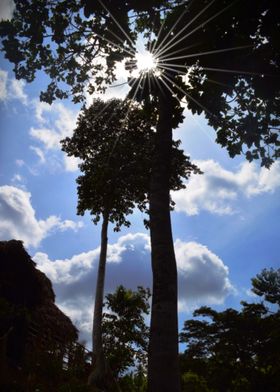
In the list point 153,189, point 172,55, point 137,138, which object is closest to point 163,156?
point 153,189

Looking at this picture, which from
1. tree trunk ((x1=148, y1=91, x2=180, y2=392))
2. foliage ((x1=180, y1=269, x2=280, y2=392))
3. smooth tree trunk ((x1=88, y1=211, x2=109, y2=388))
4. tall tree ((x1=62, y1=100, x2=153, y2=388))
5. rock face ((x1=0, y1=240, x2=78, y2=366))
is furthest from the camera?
foliage ((x1=180, y1=269, x2=280, y2=392))

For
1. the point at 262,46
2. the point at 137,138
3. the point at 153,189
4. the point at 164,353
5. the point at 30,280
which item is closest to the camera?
the point at 164,353

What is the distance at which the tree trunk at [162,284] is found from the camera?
3803 millimetres

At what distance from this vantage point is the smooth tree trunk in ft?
36.8

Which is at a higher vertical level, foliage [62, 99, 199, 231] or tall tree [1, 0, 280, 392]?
foliage [62, 99, 199, 231]

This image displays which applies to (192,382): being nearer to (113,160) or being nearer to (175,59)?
(113,160)

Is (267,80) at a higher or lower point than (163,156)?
higher

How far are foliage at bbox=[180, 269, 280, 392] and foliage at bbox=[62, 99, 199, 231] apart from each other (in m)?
12.4

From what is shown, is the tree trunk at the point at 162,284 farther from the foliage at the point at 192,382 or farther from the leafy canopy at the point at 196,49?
the foliage at the point at 192,382

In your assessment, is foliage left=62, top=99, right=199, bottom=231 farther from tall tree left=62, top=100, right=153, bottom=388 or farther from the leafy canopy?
the leafy canopy

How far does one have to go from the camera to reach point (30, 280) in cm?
1480

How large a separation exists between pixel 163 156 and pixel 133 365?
18270mm

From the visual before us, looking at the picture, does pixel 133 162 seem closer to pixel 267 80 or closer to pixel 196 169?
pixel 196 169

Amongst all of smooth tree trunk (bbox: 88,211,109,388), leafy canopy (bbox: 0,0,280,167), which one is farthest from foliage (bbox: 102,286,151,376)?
leafy canopy (bbox: 0,0,280,167)
